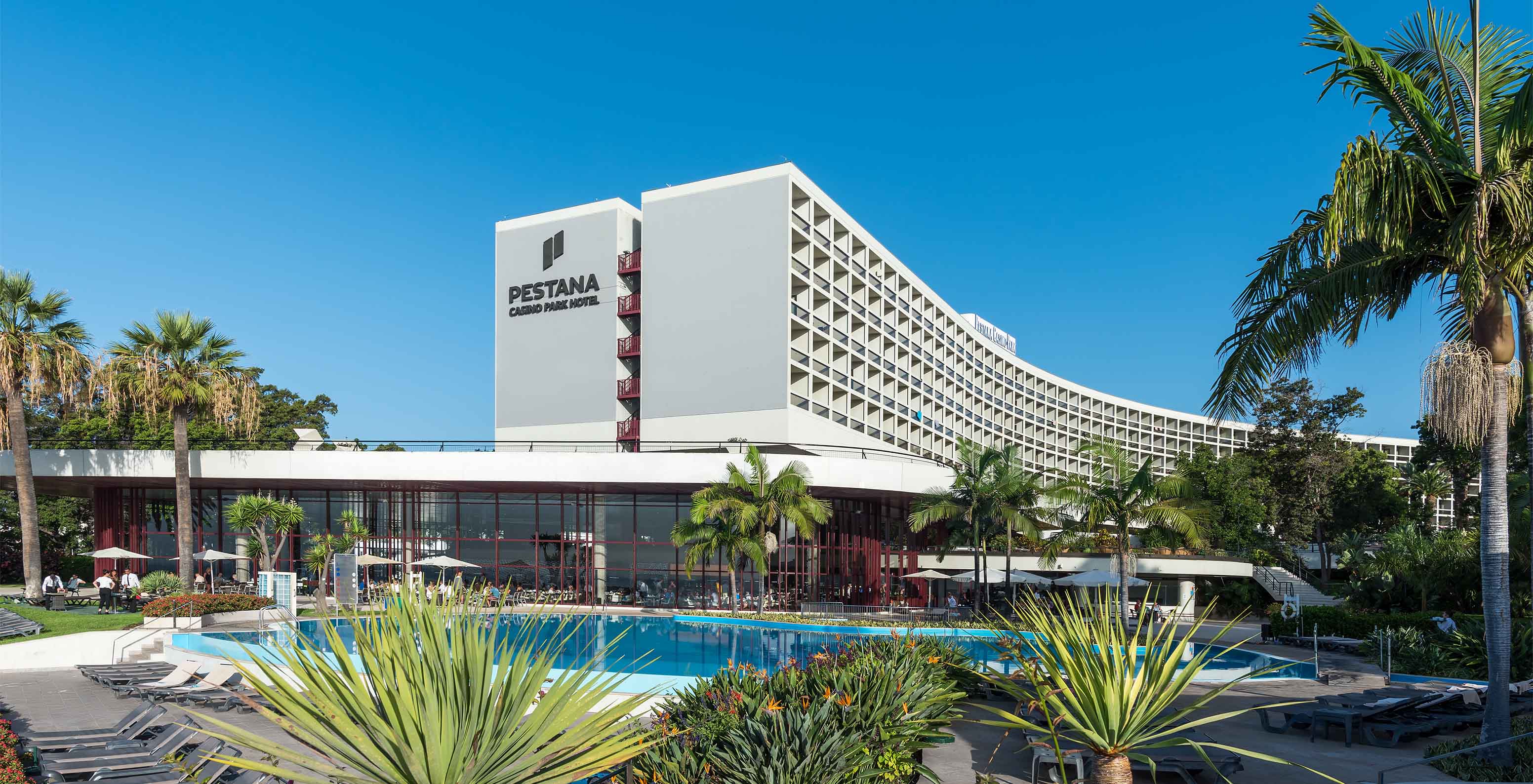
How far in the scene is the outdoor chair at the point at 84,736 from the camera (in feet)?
38.7

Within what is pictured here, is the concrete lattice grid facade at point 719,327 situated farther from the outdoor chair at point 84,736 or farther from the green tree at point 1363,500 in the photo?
the outdoor chair at point 84,736

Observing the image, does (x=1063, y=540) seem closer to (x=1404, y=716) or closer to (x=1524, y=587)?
(x=1524, y=587)

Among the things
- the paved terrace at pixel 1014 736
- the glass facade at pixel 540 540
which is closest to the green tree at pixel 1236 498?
the glass facade at pixel 540 540

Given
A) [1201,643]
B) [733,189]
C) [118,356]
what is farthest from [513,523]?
[1201,643]

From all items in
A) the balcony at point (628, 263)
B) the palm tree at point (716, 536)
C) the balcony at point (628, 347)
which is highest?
the balcony at point (628, 263)

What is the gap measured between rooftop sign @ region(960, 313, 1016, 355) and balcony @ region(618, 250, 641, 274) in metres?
31.2

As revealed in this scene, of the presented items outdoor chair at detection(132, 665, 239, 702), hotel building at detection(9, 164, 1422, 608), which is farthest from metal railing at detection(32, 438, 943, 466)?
outdoor chair at detection(132, 665, 239, 702)

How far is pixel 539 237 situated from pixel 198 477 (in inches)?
827

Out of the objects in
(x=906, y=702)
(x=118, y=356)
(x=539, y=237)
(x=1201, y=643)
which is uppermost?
(x=539, y=237)

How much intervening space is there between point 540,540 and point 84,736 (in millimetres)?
29591

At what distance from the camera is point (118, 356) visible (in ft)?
109

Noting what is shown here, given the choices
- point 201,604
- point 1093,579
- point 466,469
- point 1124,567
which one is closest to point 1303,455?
point 1093,579

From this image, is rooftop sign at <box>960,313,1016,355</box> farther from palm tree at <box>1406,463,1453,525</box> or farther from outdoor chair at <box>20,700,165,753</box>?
outdoor chair at <box>20,700,165,753</box>

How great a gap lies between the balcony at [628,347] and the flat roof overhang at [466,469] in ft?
37.9
